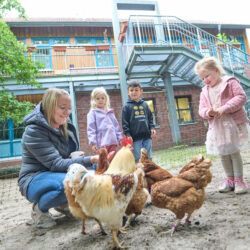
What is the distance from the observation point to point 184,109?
16.5 meters

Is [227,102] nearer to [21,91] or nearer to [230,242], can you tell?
[230,242]

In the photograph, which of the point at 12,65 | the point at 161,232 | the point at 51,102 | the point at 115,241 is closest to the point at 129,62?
the point at 12,65

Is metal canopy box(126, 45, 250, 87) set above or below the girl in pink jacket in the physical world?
above

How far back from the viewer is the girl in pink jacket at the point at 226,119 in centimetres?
369

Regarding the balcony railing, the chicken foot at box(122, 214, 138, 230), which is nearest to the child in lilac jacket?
the chicken foot at box(122, 214, 138, 230)

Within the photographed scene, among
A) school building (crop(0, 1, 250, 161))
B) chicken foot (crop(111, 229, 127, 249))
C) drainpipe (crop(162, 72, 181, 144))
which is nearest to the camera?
chicken foot (crop(111, 229, 127, 249))

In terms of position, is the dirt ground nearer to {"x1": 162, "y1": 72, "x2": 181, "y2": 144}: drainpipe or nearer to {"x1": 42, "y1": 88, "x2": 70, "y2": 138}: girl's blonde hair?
{"x1": 42, "y1": 88, "x2": 70, "y2": 138}: girl's blonde hair

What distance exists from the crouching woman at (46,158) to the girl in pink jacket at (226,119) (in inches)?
71.3

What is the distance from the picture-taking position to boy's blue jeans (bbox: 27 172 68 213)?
301 centimetres

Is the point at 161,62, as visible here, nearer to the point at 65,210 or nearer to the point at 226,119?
the point at 226,119

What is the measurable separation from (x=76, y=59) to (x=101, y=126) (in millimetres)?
10847

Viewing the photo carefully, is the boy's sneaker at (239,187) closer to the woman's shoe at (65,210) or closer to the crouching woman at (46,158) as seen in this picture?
the crouching woman at (46,158)

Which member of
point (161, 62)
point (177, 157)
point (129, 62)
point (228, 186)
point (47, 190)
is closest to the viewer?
point (47, 190)

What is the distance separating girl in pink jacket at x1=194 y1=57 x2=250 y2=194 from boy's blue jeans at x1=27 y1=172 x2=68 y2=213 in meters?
2.07
